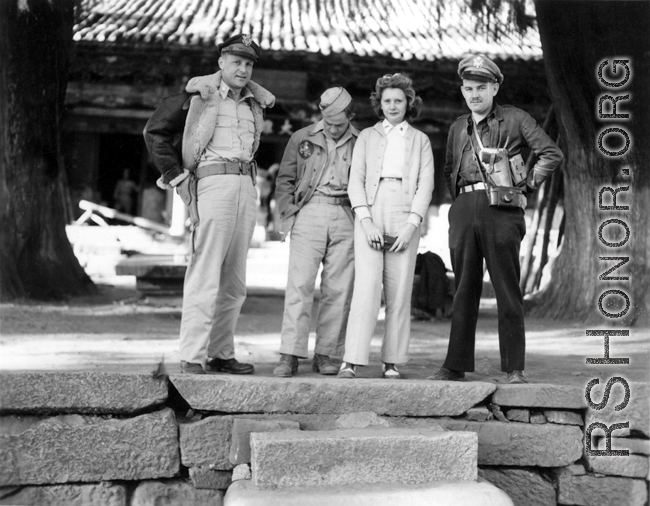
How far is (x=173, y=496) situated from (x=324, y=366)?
1076 mm

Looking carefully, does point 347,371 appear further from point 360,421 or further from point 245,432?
point 245,432

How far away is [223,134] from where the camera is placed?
4.46m

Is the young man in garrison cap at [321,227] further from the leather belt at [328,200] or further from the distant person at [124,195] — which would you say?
the distant person at [124,195]

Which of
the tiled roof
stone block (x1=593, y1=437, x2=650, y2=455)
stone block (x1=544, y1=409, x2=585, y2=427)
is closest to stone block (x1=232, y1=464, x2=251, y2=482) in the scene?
stone block (x1=544, y1=409, x2=585, y2=427)

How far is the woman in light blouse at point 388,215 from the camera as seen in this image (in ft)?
14.5

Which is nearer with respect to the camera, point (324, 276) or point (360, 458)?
point (360, 458)

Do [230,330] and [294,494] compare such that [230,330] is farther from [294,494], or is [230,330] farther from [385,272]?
[294,494]

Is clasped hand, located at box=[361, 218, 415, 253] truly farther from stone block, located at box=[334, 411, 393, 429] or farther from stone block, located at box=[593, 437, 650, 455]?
stone block, located at box=[593, 437, 650, 455]

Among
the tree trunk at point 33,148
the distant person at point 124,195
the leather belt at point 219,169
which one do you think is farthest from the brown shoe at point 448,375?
the distant person at point 124,195

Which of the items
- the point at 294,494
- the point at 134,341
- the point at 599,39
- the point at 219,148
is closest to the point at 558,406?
the point at 294,494

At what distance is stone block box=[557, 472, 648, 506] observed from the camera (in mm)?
4367

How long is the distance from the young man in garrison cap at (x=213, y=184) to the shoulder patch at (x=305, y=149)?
0.30 meters

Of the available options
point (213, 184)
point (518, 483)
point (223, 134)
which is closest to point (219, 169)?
point (213, 184)

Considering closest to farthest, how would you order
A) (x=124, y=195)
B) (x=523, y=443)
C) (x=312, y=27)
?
(x=523, y=443) → (x=312, y=27) → (x=124, y=195)
